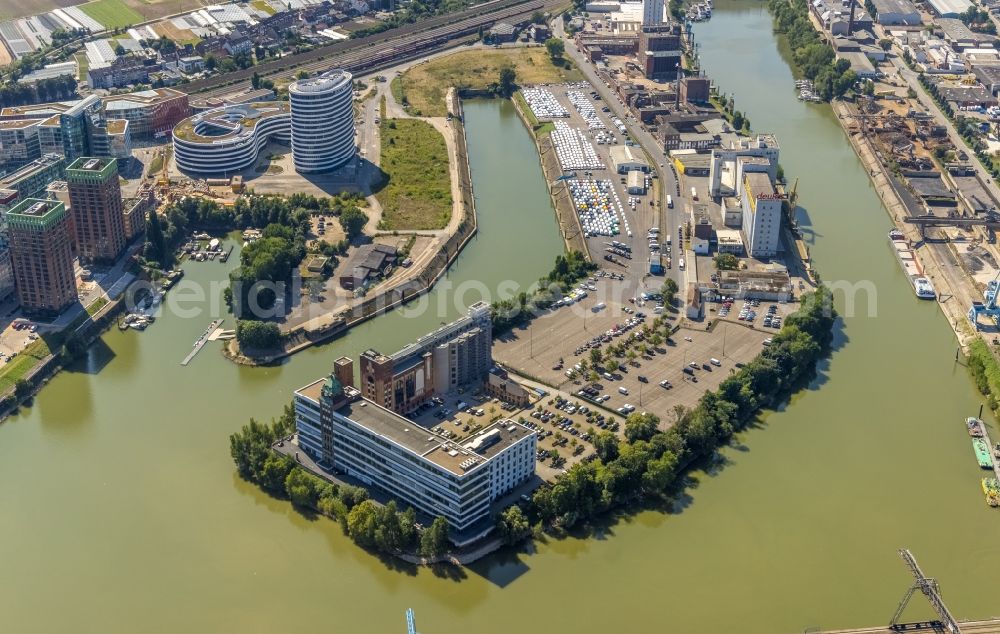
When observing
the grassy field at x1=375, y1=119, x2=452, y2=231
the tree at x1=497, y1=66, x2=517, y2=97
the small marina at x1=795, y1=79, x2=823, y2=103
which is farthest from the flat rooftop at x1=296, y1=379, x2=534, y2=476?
the small marina at x1=795, y1=79, x2=823, y2=103

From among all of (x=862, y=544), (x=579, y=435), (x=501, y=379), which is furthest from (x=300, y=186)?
(x=862, y=544)

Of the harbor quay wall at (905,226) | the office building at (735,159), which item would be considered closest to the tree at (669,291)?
the harbor quay wall at (905,226)

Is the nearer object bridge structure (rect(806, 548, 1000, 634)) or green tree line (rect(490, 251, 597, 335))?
bridge structure (rect(806, 548, 1000, 634))

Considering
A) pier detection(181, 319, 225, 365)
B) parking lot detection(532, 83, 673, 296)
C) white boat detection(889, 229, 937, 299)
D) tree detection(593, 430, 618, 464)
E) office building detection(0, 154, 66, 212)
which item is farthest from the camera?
office building detection(0, 154, 66, 212)

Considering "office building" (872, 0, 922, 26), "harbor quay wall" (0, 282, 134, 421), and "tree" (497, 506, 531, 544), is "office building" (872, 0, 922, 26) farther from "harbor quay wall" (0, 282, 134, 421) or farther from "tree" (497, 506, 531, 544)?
"tree" (497, 506, 531, 544)

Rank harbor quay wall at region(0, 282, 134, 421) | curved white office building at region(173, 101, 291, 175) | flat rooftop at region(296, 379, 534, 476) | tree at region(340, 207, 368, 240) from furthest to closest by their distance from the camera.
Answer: curved white office building at region(173, 101, 291, 175), tree at region(340, 207, 368, 240), harbor quay wall at region(0, 282, 134, 421), flat rooftop at region(296, 379, 534, 476)

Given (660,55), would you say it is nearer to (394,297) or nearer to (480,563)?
(394,297)

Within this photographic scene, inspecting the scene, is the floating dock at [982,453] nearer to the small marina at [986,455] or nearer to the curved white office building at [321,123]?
the small marina at [986,455]
